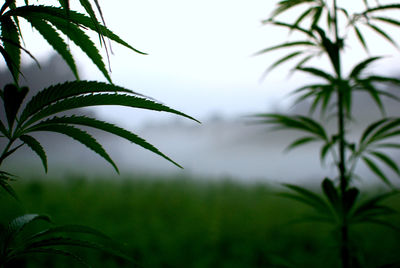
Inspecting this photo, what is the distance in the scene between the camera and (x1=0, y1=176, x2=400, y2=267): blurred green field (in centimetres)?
233

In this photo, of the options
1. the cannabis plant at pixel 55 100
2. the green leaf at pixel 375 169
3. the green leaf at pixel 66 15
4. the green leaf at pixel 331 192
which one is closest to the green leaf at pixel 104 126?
the cannabis plant at pixel 55 100

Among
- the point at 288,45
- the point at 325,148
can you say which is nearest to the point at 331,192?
the point at 325,148

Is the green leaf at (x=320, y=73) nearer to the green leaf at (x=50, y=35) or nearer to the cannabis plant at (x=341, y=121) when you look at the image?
Answer: the cannabis plant at (x=341, y=121)

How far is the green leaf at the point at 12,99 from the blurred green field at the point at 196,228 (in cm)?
104

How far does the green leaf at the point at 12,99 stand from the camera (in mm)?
383

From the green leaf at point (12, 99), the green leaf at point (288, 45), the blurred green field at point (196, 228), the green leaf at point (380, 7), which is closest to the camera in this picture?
the green leaf at point (12, 99)

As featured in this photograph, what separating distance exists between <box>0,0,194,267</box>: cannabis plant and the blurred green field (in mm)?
940

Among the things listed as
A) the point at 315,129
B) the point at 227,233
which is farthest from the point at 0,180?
the point at 227,233

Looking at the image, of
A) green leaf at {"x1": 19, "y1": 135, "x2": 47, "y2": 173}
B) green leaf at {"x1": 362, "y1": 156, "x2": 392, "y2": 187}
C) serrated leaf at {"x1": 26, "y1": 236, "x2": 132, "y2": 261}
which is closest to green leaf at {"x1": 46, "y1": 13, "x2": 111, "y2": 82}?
green leaf at {"x1": 19, "y1": 135, "x2": 47, "y2": 173}

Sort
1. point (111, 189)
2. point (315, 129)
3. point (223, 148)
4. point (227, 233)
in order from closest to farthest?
point (315, 129), point (227, 233), point (111, 189), point (223, 148)

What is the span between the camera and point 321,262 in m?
2.32

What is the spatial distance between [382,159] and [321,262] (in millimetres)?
1533

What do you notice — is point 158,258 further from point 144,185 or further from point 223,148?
point 223,148

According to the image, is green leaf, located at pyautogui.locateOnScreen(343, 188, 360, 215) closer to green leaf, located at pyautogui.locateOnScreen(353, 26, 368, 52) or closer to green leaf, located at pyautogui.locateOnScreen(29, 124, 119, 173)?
green leaf, located at pyautogui.locateOnScreen(353, 26, 368, 52)
